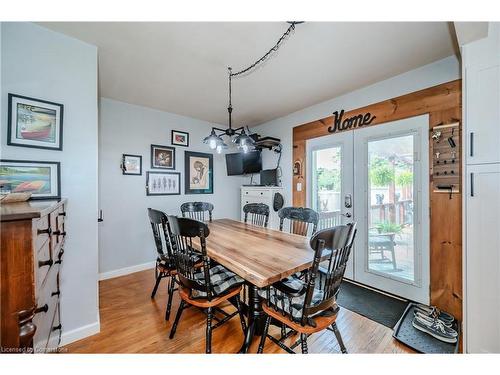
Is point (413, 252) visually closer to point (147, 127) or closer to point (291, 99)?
point (291, 99)

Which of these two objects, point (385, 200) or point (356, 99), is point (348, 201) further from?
point (356, 99)

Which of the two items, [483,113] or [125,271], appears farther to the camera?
[125,271]

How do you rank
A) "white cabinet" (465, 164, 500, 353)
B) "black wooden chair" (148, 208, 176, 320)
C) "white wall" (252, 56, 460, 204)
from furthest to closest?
"white wall" (252, 56, 460, 204), "black wooden chair" (148, 208, 176, 320), "white cabinet" (465, 164, 500, 353)

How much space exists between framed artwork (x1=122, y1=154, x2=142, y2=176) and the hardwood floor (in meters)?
1.74

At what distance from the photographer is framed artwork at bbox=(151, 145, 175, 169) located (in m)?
3.37

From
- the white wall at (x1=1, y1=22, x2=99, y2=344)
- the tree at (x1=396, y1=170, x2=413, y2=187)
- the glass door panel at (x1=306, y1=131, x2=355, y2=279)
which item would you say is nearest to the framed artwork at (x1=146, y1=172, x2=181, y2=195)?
the white wall at (x1=1, y1=22, x2=99, y2=344)

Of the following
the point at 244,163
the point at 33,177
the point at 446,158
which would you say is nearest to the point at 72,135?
the point at 33,177

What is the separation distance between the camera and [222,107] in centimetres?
336

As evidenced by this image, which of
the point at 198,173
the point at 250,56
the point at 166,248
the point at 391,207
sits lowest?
the point at 166,248

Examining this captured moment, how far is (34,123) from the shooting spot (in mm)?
1562

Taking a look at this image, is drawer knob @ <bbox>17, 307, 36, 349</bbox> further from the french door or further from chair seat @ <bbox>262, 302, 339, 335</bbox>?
the french door

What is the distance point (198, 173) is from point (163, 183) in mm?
663

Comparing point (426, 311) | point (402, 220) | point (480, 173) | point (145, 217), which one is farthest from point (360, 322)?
point (145, 217)

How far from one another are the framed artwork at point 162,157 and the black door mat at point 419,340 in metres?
3.56
